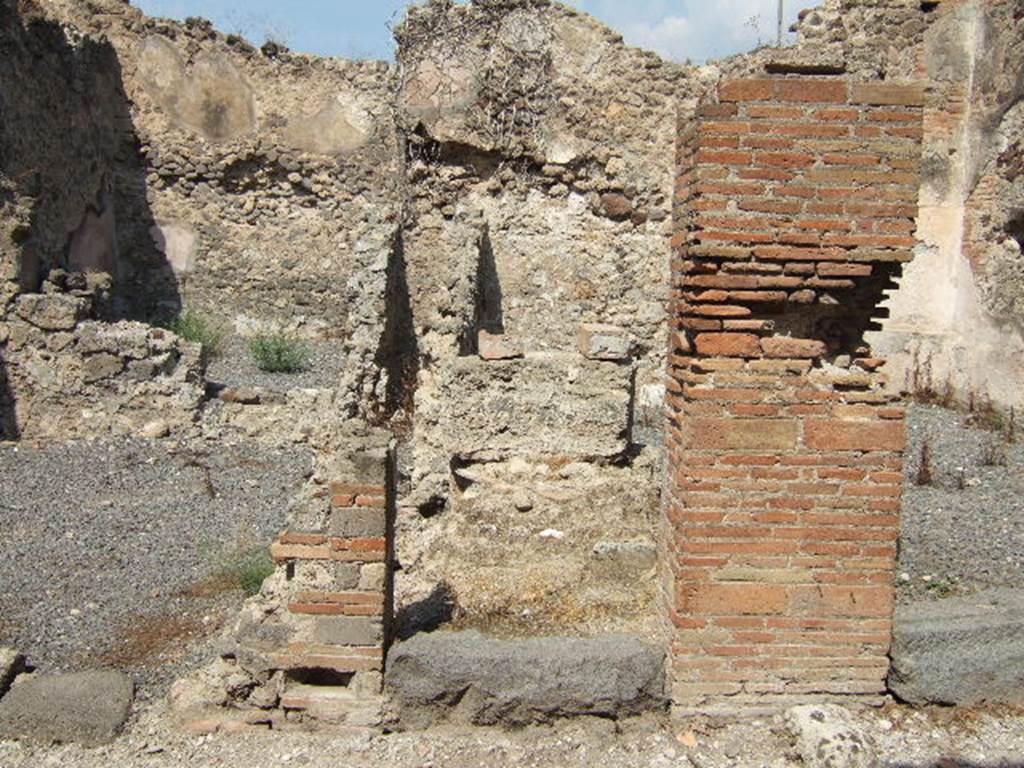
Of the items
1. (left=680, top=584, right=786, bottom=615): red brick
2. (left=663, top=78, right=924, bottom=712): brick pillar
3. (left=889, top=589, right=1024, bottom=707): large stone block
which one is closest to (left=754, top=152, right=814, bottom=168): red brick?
(left=663, top=78, right=924, bottom=712): brick pillar

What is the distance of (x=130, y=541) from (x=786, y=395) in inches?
184

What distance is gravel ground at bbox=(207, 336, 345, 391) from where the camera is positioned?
33.6 feet

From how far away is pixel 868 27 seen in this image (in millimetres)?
11805

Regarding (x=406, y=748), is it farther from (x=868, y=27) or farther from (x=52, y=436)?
(x=868, y=27)

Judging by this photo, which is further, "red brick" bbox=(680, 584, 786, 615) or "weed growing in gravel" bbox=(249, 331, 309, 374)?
"weed growing in gravel" bbox=(249, 331, 309, 374)

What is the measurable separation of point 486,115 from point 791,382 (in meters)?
8.13

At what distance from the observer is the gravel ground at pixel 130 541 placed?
482 centimetres

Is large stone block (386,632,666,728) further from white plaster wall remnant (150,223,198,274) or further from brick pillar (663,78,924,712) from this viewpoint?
white plaster wall remnant (150,223,198,274)

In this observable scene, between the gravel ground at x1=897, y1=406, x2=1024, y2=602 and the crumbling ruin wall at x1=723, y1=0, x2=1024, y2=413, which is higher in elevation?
the crumbling ruin wall at x1=723, y1=0, x2=1024, y2=413

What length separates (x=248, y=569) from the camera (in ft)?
18.4

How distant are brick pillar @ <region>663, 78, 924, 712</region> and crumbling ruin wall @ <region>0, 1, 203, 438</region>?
6571 mm

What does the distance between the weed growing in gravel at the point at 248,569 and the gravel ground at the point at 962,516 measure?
3799 mm

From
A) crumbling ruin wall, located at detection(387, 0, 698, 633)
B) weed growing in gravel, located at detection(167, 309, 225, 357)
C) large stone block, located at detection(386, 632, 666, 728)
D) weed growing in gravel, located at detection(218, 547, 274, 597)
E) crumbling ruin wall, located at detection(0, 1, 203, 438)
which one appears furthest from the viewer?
weed growing in gravel, located at detection(167, 309, 225, 357)

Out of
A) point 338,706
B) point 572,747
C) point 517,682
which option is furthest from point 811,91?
point 338,706
